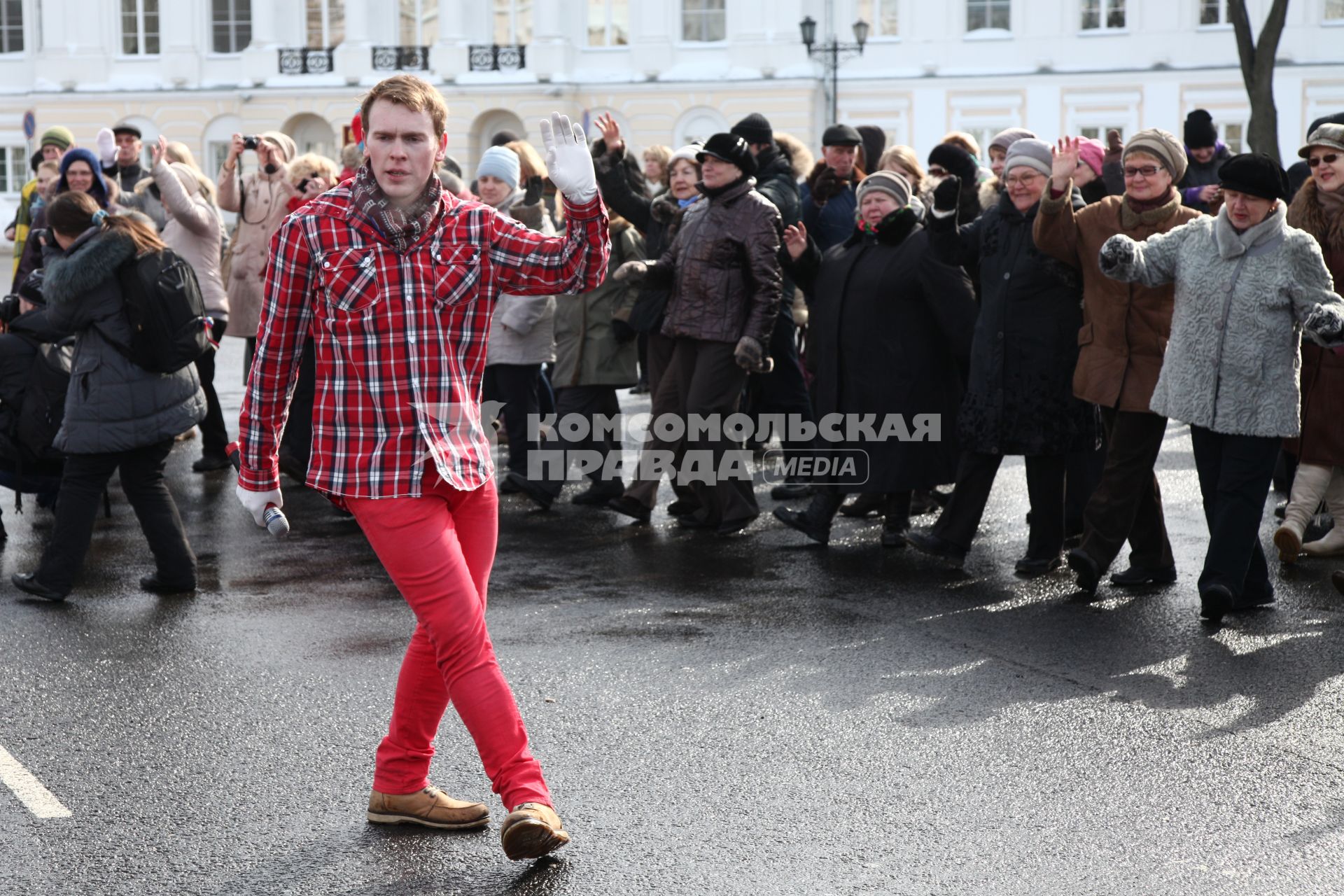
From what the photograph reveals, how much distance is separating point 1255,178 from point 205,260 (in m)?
7.04

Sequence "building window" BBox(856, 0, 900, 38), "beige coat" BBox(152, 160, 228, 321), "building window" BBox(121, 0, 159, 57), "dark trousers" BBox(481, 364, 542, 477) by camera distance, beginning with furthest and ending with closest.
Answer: "building window" BBox(121, 0, 159, 57), "building window" BBox(856, 0, 900, 38), "beige coat" BBox(152, 160, 228, 321), "dark trousers" BBox(481, 364, 542, 477)

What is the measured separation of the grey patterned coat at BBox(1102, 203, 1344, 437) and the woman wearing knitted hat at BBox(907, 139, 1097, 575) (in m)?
0.78

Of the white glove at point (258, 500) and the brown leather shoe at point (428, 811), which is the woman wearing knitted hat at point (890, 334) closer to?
the brown leather shoe at point (428, 811)

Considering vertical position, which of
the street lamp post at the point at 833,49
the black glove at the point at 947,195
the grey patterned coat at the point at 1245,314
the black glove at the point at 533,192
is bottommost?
the grey patterned coat at the point at 1245,314

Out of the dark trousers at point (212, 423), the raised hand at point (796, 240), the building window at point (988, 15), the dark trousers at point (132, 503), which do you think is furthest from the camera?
the building window at point (988, 15)

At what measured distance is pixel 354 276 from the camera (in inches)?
169

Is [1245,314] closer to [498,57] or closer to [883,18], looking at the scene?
[883,18]

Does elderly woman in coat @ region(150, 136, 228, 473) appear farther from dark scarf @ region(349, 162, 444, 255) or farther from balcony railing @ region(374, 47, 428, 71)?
balcony railing @ region(374, 47, 428, 71)

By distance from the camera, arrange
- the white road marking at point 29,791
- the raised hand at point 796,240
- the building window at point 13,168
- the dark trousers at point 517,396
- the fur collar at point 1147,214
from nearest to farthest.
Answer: the white road marking at point 29,791 → the fur collar at point 1147,214 → the raised hand at point 796,240 → the dark trousers at point 517,396 → the building window at point 13,168

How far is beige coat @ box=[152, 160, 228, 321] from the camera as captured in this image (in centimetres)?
1086

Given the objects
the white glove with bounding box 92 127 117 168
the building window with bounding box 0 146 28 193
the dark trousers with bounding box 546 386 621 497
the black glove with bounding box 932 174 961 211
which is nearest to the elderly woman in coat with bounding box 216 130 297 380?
the white glove with bounding box 92 127 117 168

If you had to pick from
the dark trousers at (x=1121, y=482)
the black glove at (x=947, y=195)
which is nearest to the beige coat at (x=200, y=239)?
the black glove at (x=947, y=195)

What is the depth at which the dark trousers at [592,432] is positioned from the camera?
9.91m

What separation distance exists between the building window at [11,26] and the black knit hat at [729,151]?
44.3m
